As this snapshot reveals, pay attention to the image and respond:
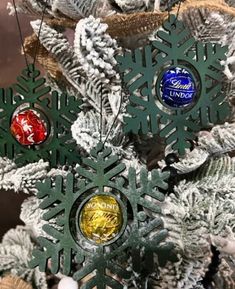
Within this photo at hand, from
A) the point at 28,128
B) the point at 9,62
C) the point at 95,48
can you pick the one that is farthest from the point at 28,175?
the point at 9,62

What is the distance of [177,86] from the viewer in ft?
1.88

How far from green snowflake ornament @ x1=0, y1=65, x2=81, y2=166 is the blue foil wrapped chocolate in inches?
4.6

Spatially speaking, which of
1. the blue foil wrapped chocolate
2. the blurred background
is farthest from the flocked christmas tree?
the blurred background

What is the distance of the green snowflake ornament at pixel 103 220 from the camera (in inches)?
21.1

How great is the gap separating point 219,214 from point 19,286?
0.28 metres

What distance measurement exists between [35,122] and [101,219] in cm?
16

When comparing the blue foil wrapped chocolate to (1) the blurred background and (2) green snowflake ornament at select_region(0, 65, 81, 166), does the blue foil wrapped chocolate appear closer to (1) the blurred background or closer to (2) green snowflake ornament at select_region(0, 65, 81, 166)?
(2) green snowflake ornament at select_region(0, 65, 81, 166)

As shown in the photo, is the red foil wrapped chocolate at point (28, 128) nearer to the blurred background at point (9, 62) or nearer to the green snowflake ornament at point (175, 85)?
the green snowflake ornament at point (175, 85)

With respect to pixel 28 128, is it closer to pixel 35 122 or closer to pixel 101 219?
pixel 35 122

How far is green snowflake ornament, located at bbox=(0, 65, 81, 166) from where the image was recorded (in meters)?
0.65

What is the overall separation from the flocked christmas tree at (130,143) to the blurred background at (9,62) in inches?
13.1

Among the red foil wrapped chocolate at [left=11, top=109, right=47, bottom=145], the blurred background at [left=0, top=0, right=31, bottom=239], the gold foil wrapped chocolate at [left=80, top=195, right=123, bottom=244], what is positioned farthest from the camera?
the blurred background at [left=0, top=0, right=31, bottom=239]

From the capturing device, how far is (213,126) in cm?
66

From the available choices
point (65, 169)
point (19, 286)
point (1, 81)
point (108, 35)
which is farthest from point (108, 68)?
point (1, 81)
